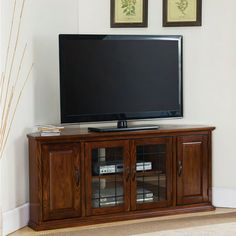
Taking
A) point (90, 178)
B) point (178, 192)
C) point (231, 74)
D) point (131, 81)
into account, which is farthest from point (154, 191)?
point (231, 74)

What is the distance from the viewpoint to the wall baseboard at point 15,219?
4.39 m

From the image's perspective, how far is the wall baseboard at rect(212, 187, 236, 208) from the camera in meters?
5.13

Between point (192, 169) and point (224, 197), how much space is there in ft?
1.54

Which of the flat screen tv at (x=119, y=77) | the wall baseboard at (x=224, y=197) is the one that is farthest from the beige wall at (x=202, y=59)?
the flat screen tv at (x=119, y=77)

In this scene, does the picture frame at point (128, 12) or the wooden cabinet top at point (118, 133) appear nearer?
the wooden cabinet top at point (118, 133)

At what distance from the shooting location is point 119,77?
4.80 m

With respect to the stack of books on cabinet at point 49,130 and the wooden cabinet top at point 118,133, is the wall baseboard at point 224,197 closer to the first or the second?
the wooden cabinet top at point 118,133

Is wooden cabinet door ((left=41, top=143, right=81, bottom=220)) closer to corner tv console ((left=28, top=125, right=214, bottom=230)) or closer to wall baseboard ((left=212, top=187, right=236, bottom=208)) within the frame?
corner tv console ((left=28, top=125, right=214, bottom=230))

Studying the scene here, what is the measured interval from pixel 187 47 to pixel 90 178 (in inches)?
59.8

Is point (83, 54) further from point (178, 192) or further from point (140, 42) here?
point (178, 192)

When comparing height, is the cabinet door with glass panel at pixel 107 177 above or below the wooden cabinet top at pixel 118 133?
below

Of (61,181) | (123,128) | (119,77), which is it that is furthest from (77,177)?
(119,77)

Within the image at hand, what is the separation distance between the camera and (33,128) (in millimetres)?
4723

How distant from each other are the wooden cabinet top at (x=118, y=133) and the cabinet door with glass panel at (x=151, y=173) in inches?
2.9
